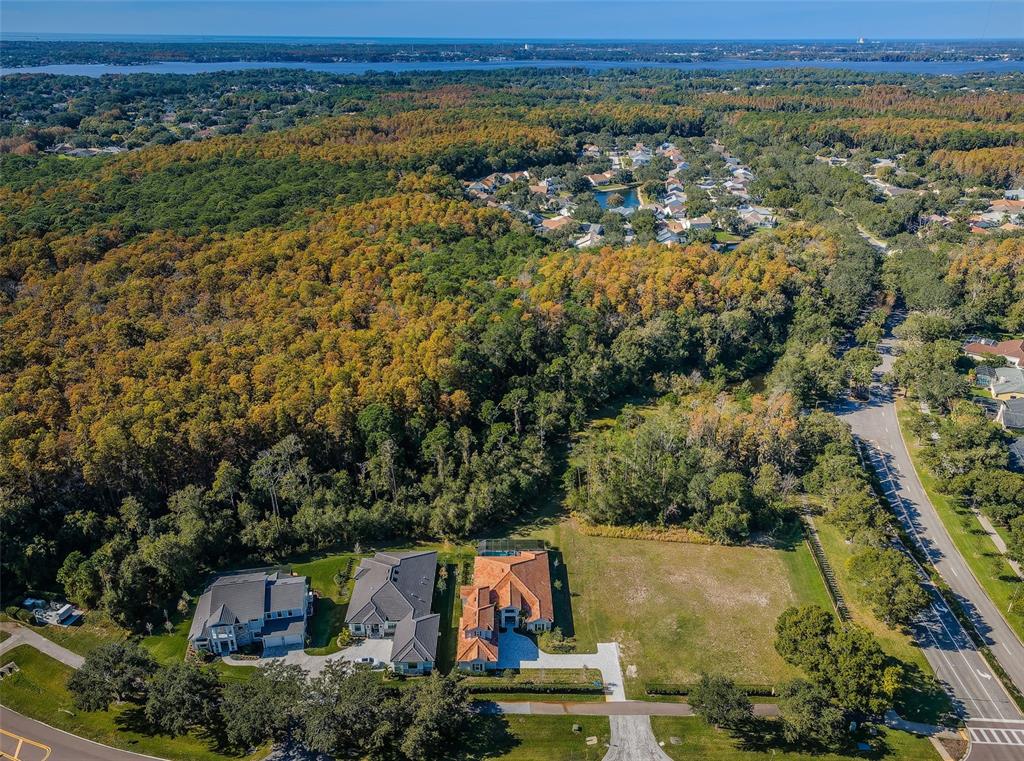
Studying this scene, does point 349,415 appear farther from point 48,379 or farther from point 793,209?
point 793,209

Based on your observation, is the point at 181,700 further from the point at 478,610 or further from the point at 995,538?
the point at 995,538

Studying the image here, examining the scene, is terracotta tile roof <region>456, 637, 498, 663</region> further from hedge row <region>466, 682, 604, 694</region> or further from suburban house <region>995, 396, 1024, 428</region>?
suburban house <region>995, 396, 1024, 428</region>

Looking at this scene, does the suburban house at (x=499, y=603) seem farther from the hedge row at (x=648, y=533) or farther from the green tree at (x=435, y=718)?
the hedge row at (x=648, y=533)

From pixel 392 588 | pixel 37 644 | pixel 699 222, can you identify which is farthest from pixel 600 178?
pixel 37 644

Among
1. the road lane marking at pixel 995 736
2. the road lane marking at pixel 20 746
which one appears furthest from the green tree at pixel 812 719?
the road lane marking at pixel 20 746

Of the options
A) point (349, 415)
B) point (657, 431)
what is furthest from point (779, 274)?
point (349, 415)

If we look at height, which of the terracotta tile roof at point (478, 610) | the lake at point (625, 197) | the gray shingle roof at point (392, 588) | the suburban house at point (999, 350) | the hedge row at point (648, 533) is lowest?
the hedge row at point (648, 533)

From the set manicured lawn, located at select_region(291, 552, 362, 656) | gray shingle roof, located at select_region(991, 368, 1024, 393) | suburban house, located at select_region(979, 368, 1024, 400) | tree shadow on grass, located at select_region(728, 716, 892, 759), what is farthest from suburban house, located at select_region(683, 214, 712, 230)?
tree shadow on grass, located at select_region(728, 716, 892, 759)
